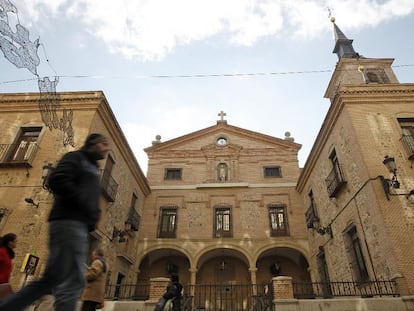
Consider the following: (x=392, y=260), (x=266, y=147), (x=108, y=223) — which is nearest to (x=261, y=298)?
(x=392, y=260)

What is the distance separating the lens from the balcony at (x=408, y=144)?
9.69 metres

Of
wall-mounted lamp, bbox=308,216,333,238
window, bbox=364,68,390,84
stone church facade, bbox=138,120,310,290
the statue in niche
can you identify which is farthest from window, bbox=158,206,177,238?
window, bbox=364,68,390,84

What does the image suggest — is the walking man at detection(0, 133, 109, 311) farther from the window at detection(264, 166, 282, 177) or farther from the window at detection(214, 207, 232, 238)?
the window at detection(264, 166, 282, 177)

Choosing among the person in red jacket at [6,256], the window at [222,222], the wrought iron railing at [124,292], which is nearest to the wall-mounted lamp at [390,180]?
the wrought iron railing at [124,292]

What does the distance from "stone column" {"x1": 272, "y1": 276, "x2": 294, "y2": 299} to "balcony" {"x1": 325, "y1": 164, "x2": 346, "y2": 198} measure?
5.09 m

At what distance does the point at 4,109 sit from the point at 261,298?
43.3ft

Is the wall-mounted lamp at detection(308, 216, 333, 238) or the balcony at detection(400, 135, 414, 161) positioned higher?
the balcony at detection(400, 135, 414, 161)

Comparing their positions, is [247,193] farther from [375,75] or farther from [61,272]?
[61,272]

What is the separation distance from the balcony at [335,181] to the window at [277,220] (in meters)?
4.93

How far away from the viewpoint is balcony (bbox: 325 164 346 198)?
1135 cm

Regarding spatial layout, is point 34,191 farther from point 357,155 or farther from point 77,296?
point 357,155

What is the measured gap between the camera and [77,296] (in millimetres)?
2123

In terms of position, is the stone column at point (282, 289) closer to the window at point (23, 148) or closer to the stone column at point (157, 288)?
the stone column at point (157, 288)

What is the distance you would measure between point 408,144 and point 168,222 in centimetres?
1290
